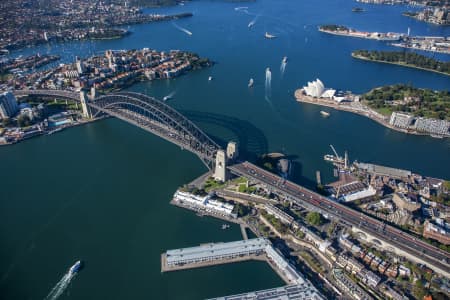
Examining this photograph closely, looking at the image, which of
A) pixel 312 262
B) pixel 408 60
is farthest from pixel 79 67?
pixel 408 60

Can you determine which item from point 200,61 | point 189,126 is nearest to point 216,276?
point 189,126

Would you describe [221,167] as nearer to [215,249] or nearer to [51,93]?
[215,249]

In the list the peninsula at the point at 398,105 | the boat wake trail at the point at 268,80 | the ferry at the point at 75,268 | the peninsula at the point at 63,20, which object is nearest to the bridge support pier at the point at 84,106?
the ferry at the point at 75,268

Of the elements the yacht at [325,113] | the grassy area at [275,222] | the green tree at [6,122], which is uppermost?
the green tree at [6,122]

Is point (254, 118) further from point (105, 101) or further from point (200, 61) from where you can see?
point (200, 61)

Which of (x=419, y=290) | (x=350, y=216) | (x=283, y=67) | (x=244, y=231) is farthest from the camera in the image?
(x=283, y=67)

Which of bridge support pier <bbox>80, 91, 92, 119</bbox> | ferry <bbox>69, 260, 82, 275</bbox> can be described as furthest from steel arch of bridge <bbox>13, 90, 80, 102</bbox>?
ferry <bbox>69, 260, 82, 275</bbox>

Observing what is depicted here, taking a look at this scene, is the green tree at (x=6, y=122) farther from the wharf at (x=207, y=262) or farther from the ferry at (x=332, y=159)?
the ferry at (x=332, y=159)

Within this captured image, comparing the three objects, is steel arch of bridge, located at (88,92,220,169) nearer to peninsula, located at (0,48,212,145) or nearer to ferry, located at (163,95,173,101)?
peninsula, located at (0,48,212,145)
